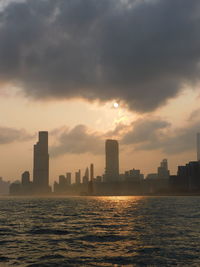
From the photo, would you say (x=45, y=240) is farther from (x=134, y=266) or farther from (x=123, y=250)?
(x=134, y=266)

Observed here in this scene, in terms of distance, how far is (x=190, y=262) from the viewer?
1208 inches

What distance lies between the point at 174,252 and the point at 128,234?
14305 millimetres

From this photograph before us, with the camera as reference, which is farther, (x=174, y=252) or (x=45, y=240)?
(x=45, y=240)

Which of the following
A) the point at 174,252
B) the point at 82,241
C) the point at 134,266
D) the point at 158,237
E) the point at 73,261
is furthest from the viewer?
the point at 158,237

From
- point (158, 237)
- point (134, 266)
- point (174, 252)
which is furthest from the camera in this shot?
point (158, 237)

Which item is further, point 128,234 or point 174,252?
point 128,234

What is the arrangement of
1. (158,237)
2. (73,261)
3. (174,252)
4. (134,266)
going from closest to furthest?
(134,266), (73,261), (174,252), (158,237)

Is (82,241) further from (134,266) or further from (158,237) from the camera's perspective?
(134,266)

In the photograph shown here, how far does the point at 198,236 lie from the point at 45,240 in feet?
69.0

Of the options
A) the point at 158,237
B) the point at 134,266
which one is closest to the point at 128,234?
the point at 158,237

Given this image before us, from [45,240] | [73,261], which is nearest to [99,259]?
[73,261]

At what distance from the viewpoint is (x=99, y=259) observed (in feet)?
104

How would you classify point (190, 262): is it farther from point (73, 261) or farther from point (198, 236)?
point (198, 236)

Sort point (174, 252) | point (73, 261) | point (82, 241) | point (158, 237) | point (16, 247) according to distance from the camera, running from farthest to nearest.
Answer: point (158, 237), point (82, 241), point (16, 247), point (174, 252), point (73, 261)
